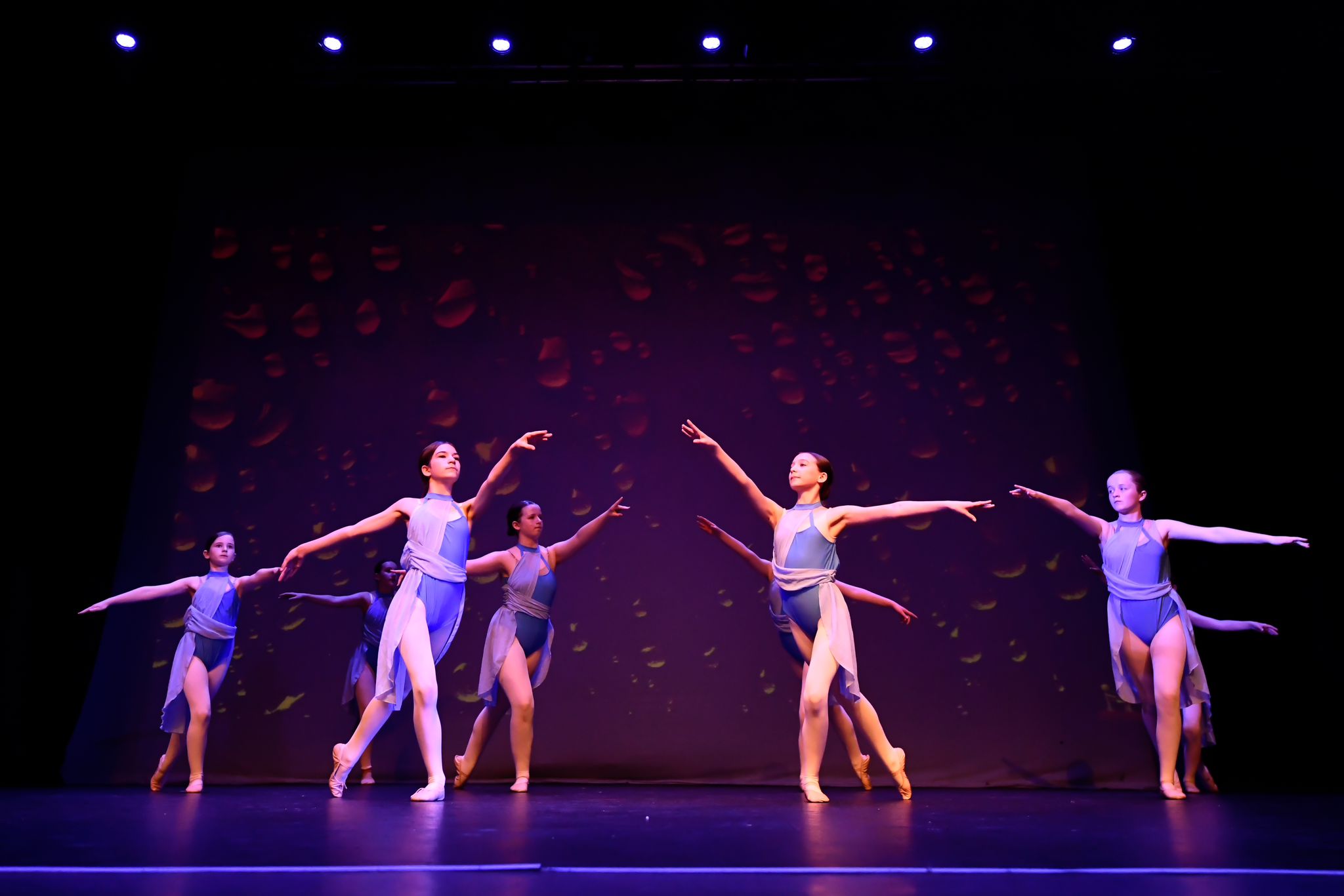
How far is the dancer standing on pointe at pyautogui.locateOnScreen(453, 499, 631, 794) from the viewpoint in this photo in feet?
16.6

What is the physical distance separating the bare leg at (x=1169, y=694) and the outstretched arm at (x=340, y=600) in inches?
160

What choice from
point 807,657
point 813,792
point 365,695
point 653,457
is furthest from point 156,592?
point 813,792

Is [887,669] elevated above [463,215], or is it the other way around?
[463,215]

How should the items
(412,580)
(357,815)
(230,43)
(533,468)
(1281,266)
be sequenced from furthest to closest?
(1281,266), (533,468), (230,43), (412,580), (357,815)

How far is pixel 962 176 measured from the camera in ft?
21.6

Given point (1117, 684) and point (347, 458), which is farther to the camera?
point (347, 458)

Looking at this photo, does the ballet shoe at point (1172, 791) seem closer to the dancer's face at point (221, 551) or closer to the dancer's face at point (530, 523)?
the dancer's face at point (530, 523)

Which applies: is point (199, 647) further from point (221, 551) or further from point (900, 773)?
point (900, 773)

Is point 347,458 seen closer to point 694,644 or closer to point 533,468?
point 533,468

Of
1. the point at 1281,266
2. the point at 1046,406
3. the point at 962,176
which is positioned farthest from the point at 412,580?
the point at 1281,266

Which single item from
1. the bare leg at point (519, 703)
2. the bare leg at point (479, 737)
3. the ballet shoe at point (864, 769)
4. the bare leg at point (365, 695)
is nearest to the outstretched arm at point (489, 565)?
the bare leg at point (519, 703)

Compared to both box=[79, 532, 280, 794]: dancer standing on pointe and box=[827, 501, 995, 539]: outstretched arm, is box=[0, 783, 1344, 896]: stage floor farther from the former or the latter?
box=[827, 501, 995, 539]: outstretched arm

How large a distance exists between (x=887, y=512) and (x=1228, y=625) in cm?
219

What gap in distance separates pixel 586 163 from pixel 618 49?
3.57ft
